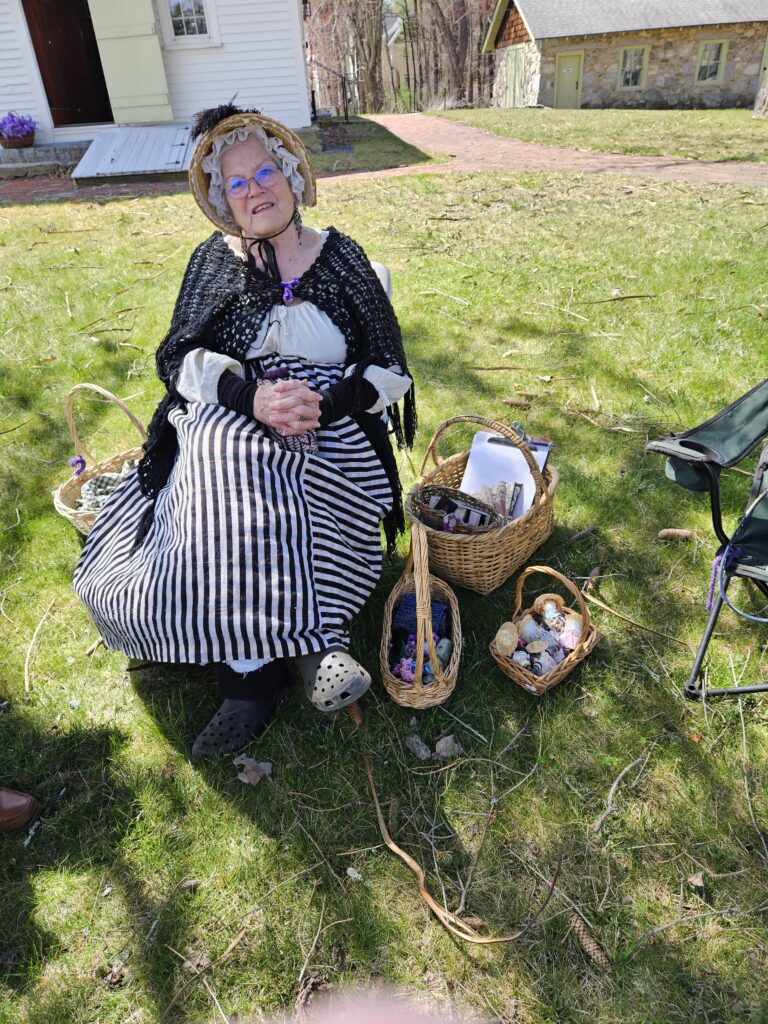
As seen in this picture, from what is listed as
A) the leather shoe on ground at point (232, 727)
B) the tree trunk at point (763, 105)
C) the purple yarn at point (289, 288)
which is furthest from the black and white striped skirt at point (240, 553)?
the tree trunk at point (763, 105)

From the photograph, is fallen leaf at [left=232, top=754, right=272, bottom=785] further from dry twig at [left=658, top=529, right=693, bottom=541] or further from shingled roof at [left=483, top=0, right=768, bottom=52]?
shingled roof at [left=483, top=0, right=768, bottom=52]

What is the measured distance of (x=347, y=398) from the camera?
223 centimetres

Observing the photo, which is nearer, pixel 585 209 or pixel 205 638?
pixel 205 638

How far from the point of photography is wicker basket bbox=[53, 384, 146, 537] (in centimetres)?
273

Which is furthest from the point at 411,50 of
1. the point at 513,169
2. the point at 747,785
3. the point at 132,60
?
the point at 747,785

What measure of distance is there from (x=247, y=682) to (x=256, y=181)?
5.81ft

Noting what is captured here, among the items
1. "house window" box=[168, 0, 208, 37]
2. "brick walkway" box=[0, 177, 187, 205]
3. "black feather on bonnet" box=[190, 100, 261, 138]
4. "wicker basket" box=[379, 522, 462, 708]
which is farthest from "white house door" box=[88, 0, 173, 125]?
"wicker basket" box=[379, 522, 462, 708]

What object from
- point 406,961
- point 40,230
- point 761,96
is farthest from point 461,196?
point 761,96

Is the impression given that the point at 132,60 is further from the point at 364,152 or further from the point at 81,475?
the point at 81,475

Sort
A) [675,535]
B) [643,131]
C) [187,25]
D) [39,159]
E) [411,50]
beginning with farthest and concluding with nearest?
[411,50], [643,131], [39,159], [187,25], [675,535]

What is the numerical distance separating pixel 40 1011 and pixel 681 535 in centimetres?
271

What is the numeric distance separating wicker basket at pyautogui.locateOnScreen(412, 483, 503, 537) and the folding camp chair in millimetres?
647

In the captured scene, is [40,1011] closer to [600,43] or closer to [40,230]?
[40,230]

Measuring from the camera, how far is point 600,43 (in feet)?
68.6
